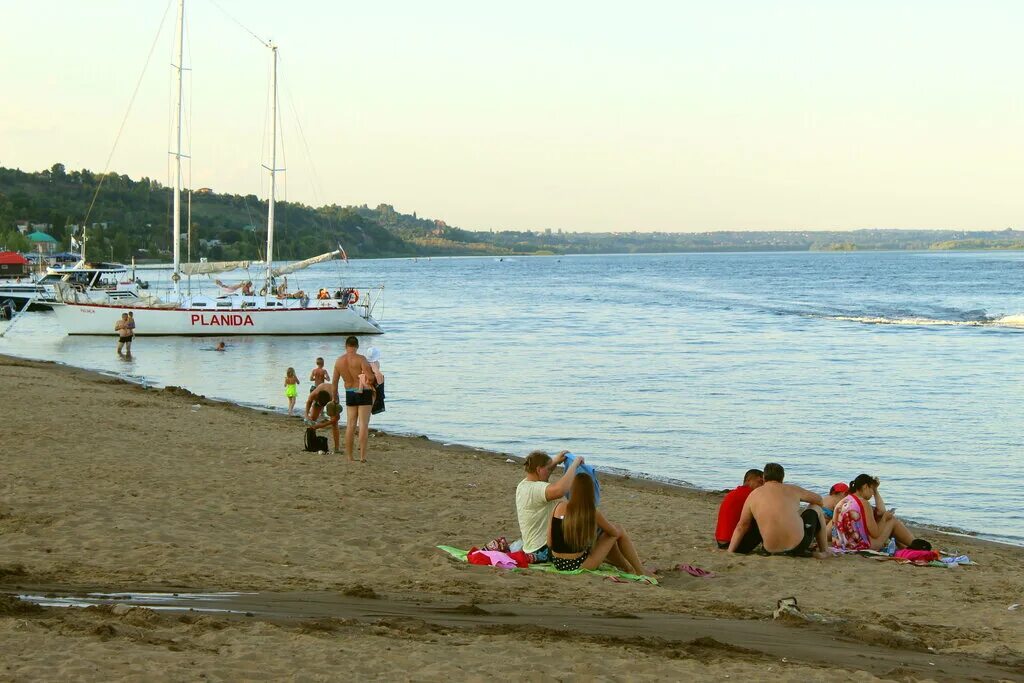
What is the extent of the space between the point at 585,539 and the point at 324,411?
784 cm

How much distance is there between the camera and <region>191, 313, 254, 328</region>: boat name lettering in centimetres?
4466

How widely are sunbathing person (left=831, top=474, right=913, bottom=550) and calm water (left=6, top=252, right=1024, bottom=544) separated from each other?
9.15ft

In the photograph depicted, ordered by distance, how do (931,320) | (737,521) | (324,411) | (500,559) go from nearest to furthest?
(500,559) → (737,521) → (324,411) → (931,320)

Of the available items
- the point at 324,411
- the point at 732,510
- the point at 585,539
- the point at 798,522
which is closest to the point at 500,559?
the point at 585,539

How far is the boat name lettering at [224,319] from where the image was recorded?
44656 mm

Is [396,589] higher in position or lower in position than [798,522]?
lower

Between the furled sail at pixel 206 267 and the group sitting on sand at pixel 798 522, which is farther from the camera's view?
the furled sail at pixel 206 267

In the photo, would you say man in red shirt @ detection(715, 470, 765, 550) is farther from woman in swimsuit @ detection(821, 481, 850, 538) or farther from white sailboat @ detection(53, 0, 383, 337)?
white sailboat @ detection(53, 0, 383, 337)

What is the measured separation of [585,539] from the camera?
890 cm

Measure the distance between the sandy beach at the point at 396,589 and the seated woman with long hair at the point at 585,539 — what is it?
252 millimetres

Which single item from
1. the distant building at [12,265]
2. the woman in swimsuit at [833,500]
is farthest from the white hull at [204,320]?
the distant building at [12,265]

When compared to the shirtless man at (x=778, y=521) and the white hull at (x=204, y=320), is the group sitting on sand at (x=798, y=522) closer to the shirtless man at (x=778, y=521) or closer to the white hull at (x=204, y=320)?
the shirtless man at (x=778, y=521)

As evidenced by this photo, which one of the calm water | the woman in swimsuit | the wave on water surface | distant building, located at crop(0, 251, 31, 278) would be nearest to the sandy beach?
the woman in swimsuit

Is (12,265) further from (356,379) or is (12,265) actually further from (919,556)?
(919,556)
